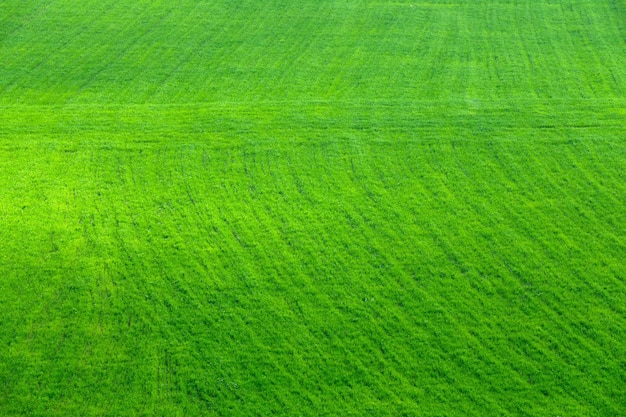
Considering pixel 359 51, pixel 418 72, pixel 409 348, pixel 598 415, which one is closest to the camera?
pixel 598 415

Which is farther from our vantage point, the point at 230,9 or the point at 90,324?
the point at 230,9

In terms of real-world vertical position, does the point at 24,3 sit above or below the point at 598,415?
above

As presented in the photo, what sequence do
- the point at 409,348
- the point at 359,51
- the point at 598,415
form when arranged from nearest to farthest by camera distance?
the point at 598,415
the point at 409,348
the point at 359,51

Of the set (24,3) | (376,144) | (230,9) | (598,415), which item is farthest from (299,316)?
(24,3)

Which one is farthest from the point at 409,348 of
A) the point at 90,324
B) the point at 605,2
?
the point at 605,2

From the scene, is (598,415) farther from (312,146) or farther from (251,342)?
(312,146)

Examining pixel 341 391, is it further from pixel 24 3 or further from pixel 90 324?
pixel 24 3
